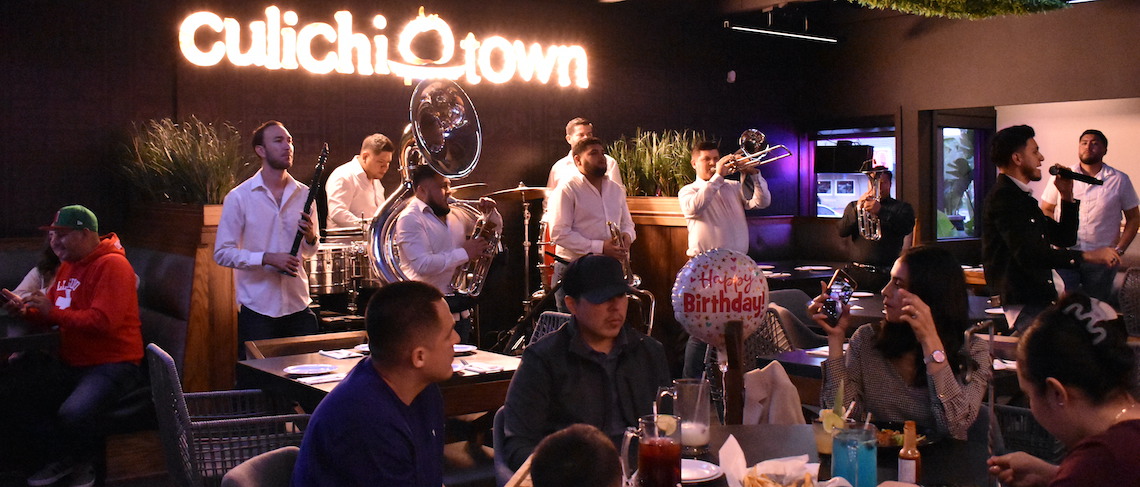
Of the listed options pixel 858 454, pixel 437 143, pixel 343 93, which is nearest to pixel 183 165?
pixel 343 93

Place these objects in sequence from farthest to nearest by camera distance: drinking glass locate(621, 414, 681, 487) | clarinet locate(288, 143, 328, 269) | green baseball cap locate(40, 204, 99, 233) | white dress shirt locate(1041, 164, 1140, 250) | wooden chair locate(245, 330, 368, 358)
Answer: white dress shirt locate(1041, 164, 1140, 250), green baseball cap locate(40, 204, 99, 233), wooden chair locate(245, 330, 368, 358), clarinet locate(288, 143, 328, 269), drinking glass locate(621, 414, 681, 487)

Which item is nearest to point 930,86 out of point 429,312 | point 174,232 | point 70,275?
point 174,232

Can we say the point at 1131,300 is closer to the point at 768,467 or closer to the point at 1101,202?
the point at 1101,202

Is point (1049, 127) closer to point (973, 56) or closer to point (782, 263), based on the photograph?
point (973, 56)

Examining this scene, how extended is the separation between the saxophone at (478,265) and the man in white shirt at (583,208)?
1.93 meters

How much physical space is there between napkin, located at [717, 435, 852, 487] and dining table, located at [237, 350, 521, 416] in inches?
68.9

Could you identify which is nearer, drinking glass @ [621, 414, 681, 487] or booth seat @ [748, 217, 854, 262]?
drinking glass @ [621, 414, 681, 487]

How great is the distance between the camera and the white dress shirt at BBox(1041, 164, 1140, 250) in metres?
7.79

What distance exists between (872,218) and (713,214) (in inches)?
49.3

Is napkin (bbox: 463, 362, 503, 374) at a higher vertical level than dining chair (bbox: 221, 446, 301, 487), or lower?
lower

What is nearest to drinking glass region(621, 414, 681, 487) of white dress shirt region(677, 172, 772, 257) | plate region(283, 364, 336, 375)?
plate region(283, 364, 336, 375)

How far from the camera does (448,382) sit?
168 inches

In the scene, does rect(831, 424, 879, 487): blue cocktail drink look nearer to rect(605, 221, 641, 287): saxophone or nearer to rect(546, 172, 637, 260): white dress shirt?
rect(605, 221, 641, 287): saxophone

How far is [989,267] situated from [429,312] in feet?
11.8
